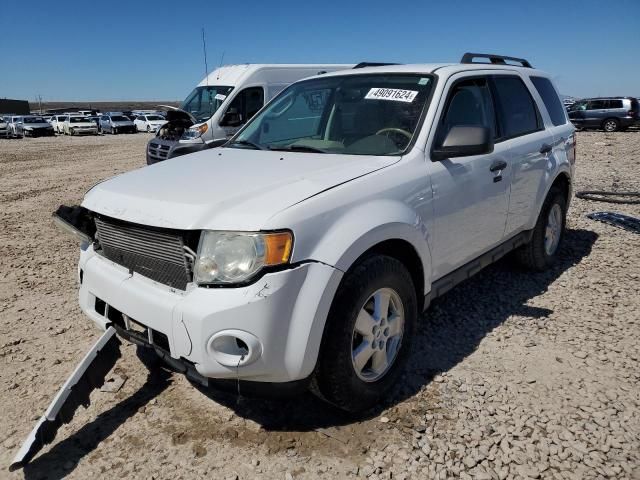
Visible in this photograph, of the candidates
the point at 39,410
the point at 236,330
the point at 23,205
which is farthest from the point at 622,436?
the point at 23,205

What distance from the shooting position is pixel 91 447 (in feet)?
8.13

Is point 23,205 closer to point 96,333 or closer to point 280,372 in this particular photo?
point 96,333

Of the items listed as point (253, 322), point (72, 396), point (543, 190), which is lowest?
point (72, 396)

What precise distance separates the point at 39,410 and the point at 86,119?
119 ft

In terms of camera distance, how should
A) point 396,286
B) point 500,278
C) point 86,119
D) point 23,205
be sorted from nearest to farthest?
point 396,286 → point 500,278 → point 23,205 → point 86,119

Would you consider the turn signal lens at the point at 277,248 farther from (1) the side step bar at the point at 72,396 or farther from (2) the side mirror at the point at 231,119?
(2) the side mirror at the point at 231,119

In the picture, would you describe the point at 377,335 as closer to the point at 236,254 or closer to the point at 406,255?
the point at 406,255

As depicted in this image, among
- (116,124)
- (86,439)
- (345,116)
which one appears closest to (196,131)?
(345,116)

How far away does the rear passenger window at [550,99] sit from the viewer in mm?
4543

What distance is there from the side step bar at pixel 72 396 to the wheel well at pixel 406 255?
4.57 ft

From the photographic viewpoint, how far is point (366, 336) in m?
2.56

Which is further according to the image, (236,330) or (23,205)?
(23,205)

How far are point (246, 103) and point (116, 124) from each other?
27.1 m

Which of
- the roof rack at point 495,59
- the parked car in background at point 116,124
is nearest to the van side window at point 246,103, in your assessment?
the roof rack at point 495,59
